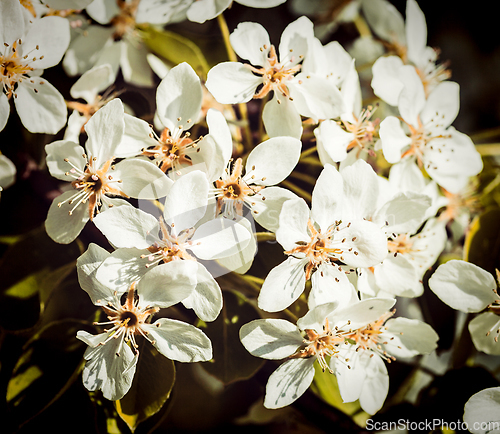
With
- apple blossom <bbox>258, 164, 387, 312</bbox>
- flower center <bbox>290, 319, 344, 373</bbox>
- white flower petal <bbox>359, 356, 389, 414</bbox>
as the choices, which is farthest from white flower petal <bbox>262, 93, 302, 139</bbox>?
white flower petal <bbox>359, 356, 389, 414</bbox>

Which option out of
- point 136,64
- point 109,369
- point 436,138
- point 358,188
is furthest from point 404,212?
point 136,64

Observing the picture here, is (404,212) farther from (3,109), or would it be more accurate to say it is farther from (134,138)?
(3,109)

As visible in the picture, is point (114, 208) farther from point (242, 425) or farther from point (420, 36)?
point (420, 36)

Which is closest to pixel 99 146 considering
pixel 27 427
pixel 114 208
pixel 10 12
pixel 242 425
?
pixel 114 208

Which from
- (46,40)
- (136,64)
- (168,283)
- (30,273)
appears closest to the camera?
(168,283)

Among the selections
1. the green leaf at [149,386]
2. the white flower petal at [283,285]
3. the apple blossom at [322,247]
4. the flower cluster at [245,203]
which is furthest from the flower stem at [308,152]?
the green leaf at [149,386]

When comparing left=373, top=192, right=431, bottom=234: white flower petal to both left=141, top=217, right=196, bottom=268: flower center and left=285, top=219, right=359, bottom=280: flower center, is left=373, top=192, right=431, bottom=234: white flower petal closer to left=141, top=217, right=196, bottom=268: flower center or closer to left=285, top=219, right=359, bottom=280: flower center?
left=285, top=219, right=359, bottom=280: flower center

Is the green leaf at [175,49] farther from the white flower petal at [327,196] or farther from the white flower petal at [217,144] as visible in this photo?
the white flower petal at [327,196]
